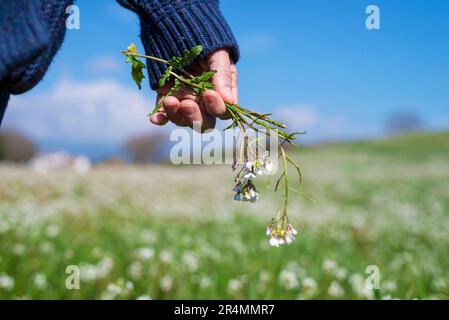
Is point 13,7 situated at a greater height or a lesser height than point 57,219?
greater

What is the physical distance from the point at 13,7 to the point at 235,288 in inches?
110

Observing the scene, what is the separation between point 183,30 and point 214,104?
52 centimetres

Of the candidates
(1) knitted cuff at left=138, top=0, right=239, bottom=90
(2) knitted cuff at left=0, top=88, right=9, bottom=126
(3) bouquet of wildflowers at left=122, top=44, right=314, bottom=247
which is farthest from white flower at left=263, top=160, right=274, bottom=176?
(2) knitted cuff at left=0, top=88, right=9, bottom=126

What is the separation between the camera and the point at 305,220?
26.2 ft

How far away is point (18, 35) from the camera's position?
163cm

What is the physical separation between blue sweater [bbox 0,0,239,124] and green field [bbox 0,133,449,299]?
62.4 inches

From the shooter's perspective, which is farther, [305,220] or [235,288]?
[305,220]

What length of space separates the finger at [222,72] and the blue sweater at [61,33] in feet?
0.12

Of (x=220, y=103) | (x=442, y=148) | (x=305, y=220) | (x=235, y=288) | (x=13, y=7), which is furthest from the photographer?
(x=442, y=148)

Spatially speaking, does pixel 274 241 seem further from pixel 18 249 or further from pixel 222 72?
pixel 18 249

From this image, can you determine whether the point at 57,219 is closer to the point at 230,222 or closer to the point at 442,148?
the point at 230,222

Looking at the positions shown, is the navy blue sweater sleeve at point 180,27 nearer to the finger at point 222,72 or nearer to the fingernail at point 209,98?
the finger at point 222,72

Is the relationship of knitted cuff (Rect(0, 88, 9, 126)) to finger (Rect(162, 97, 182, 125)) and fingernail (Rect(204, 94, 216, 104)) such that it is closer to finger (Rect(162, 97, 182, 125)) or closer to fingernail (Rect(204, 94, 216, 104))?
finger (Rect(162, 97, 182, 125))
